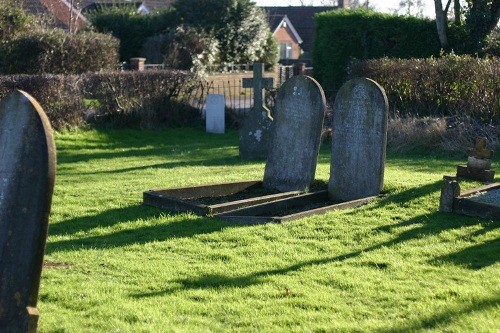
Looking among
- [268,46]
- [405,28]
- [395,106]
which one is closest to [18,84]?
[395,106]

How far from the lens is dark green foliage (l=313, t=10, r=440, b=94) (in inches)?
988

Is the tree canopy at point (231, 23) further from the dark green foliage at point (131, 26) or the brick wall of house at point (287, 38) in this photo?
the brick wall of house at point (287, 38)

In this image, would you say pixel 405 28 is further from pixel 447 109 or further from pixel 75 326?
pixel 75 326

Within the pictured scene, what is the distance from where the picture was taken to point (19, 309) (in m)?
5.12

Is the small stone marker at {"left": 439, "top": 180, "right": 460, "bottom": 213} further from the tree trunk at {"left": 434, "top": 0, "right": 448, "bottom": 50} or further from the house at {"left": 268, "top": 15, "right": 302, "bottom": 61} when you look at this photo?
the house at {"left": 268, "top": 15, "right": 302, "bottom": 61}

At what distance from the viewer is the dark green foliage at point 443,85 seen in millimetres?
17953

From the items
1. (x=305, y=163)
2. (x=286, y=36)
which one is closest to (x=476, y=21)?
(x=305, y=163)

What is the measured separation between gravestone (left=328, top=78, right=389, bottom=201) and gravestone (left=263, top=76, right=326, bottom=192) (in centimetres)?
33

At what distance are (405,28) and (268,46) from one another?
15.4 m

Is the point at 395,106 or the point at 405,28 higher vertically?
the point at 405,28

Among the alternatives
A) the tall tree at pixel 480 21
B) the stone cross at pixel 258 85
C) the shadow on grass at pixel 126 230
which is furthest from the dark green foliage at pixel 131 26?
the shadow on grass at pixel 126 230

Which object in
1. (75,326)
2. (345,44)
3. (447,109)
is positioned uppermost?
(345,44)

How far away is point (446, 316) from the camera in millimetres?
5746

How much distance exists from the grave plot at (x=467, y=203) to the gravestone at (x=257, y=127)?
7.10 metres
